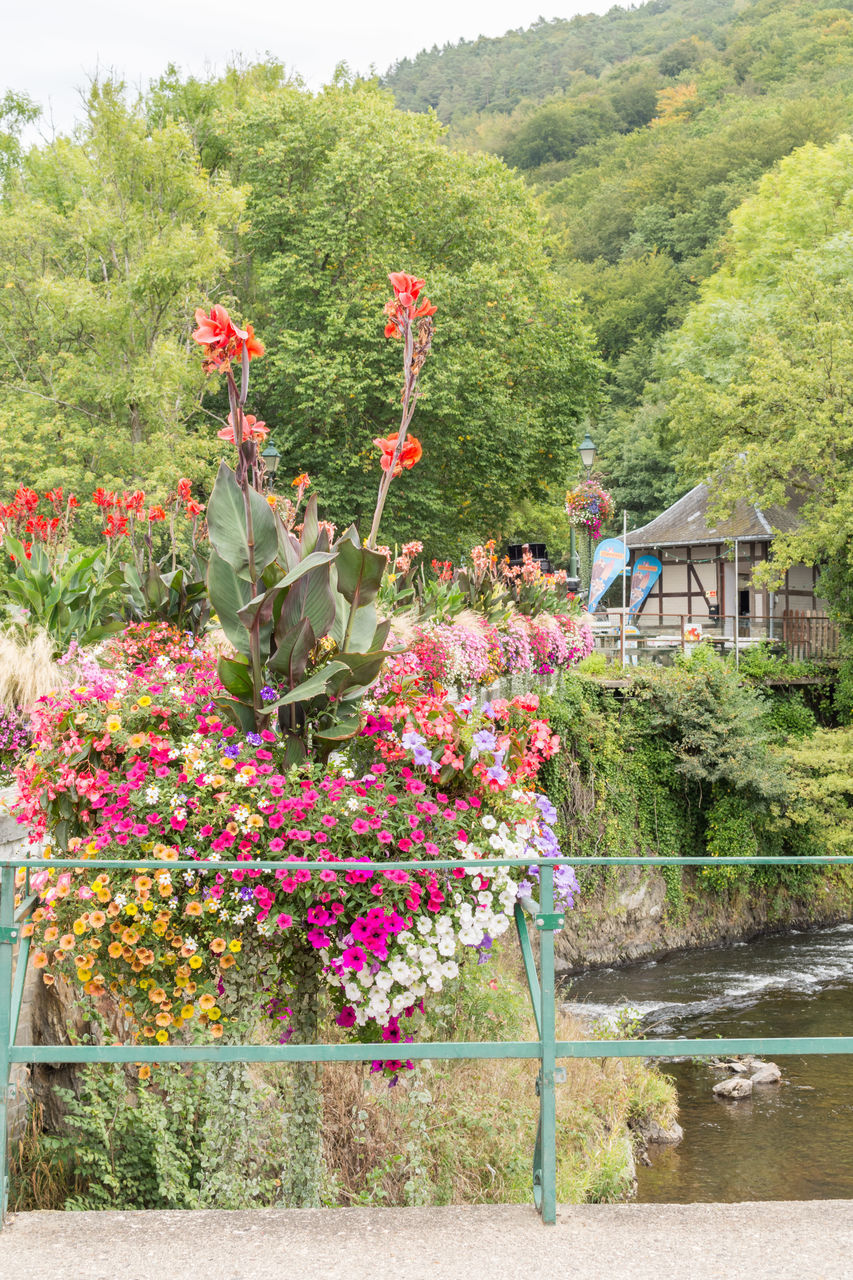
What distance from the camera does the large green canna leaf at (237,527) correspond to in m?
3.77

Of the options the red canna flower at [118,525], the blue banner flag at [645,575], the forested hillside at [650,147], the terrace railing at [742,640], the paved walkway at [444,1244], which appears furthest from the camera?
the forested hillside at [650,147]

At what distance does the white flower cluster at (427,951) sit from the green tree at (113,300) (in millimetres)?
13986

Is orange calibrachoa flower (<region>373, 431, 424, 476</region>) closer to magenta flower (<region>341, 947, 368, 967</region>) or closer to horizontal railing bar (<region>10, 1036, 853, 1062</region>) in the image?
magenta flower (<region>341, 947, 368, 967</region>)

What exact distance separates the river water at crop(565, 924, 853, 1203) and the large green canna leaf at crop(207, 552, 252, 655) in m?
5.76

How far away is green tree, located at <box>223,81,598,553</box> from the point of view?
2234 centimetres

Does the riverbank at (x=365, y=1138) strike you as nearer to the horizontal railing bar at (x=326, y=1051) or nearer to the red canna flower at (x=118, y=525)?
the horizontal railing bar at (x=326, y=1051)

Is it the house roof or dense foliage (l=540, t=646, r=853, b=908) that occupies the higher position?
the house roof

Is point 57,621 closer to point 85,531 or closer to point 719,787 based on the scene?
point 85,531

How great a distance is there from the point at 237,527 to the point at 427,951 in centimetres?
152

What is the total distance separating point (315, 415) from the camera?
73.8ft

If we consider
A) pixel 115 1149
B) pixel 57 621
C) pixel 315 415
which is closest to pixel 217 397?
pixel 315 415

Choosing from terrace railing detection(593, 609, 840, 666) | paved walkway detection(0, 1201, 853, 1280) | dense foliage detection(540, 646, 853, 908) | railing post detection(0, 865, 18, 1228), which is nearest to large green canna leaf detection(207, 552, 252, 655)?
railing post detection(0, 865, 18, 1228)

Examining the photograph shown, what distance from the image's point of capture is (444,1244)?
267cm

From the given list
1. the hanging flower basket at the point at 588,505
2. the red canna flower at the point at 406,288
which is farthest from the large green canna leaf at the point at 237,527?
the hanging flower basket at the point at 588,505
